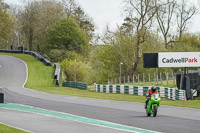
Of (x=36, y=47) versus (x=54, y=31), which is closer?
(x=54, y=31)

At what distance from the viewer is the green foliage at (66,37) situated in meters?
84.4

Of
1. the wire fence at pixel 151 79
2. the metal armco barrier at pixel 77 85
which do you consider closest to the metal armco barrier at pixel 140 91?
the metal armco barrier at pixel 77 85

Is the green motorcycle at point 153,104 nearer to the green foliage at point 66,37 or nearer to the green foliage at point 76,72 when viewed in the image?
the green foliage at point 76,72

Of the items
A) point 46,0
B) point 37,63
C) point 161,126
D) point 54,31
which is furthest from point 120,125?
point 46,0

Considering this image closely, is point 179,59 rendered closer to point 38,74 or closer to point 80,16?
point 38,74

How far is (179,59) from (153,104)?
17463 mm

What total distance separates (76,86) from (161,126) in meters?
36.7

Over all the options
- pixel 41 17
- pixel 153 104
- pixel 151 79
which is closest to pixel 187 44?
pixel 151 79

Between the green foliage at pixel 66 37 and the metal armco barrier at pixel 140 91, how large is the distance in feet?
124

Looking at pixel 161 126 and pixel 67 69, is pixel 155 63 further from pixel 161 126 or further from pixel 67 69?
pixel 67 69

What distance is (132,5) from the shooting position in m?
59.1

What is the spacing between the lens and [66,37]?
85188mm

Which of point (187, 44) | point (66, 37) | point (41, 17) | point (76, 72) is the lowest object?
point (76, 72)

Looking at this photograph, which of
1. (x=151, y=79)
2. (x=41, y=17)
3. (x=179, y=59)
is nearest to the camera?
(x=179, y=59)
